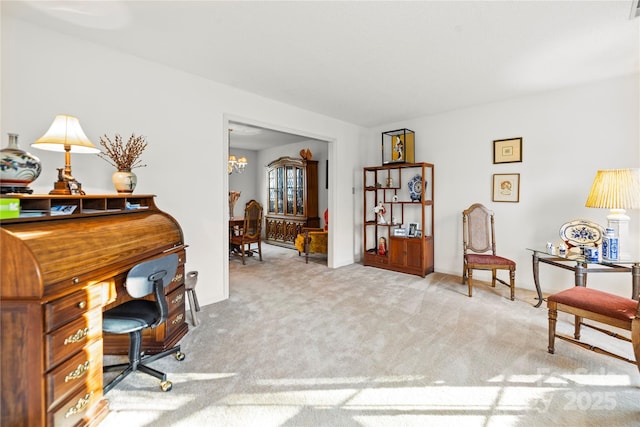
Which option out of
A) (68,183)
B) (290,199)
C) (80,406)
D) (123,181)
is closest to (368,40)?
(123,181)

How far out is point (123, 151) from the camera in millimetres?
2389

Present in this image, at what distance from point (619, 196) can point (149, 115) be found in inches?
176

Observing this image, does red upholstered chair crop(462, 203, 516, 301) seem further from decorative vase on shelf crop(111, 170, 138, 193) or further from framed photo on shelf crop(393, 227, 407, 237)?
decorative vase on shelf crop(111, 170, 138, 193)

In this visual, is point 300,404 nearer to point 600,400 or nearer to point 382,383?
point 382,383

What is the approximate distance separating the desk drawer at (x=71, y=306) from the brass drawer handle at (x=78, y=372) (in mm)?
268

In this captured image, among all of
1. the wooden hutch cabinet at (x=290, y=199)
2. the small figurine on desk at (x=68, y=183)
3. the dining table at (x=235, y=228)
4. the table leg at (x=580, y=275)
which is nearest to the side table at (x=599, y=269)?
the table leg at (x=580, y=275)

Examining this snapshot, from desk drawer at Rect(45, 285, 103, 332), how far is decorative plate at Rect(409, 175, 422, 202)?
426 cm

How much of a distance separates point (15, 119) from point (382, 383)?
322cm

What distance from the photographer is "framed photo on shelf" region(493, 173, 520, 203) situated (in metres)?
3.91

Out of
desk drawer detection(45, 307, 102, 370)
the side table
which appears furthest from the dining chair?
the side table

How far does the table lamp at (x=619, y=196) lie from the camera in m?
2.58

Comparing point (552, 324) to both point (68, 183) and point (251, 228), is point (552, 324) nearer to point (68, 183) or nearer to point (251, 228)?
point (68, 183)

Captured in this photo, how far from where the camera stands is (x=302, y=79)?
10.6 feet

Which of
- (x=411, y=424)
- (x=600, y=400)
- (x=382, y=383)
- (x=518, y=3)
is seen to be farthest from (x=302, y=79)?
(x=600, y=400)
